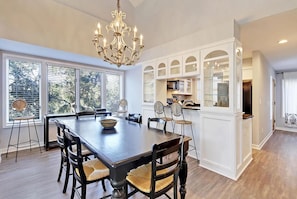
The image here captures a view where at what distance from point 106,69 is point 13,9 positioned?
292 cm

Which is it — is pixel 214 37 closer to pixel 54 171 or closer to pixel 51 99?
pixel 54 171

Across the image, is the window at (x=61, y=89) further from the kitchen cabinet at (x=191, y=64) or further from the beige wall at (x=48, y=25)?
the kitchen cabinet at (x=191, y=64)

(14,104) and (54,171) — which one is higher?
(14,104)

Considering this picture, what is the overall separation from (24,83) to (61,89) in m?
0.87

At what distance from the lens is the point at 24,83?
4.02 metres

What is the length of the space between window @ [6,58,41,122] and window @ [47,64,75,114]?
293mm

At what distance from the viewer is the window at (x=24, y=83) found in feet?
12.6

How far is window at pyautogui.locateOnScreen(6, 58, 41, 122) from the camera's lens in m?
3.83

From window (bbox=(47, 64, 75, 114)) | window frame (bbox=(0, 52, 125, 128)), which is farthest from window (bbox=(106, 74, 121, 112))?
window (bbox=(47, 64, 75, 114))

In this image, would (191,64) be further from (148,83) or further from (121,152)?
(121,152)

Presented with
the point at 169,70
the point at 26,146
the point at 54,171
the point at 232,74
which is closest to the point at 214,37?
the point at 232,74

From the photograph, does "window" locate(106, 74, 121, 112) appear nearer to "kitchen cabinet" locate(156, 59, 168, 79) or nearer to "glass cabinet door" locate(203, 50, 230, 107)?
"kitchen cabinet" locate(156, 59, 168, 79)

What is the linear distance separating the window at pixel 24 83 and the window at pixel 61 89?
293 mm

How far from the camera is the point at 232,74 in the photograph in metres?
2.61
